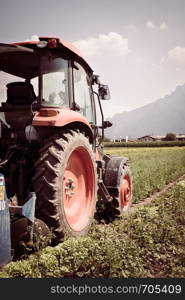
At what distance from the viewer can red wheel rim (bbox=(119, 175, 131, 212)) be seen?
5480mm

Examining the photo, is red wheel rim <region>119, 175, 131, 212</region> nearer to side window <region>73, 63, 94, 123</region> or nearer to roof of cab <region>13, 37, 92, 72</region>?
side window <region>73, 63, 94, 123</region>

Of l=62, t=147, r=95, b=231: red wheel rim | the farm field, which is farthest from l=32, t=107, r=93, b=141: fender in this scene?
the farm field

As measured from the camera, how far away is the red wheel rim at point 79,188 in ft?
12.5

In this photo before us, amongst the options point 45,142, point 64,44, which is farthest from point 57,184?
point 64,44

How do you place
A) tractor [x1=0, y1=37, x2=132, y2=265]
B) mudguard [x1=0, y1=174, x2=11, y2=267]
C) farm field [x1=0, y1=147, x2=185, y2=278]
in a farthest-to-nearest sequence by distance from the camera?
tractor [x1=0, y1=37, x2=132, y2=265] < farm field [x1=0, y1=147, x2=185, y2=278] < mudguard [x1=0, y1=174, x2=11, y2=267]

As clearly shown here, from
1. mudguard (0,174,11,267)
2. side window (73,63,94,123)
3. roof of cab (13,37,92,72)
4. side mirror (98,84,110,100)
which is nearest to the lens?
mudguard (0,174,11,267)

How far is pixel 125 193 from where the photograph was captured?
5719mm

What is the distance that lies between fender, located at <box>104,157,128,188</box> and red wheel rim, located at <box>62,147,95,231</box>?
101cm

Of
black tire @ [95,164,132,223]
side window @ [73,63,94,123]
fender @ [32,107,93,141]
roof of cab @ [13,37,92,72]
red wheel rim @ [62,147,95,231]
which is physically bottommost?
black tire @ [95,164,132,223]

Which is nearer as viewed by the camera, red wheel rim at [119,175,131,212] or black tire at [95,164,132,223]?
black tire at [95,164,132,223]

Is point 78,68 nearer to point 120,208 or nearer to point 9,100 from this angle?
point 9,100

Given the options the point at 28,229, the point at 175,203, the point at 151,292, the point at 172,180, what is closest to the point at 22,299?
the point at 28,229

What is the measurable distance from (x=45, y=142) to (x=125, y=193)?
2.68 metres

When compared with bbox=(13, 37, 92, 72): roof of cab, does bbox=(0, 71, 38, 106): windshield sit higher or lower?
lower
